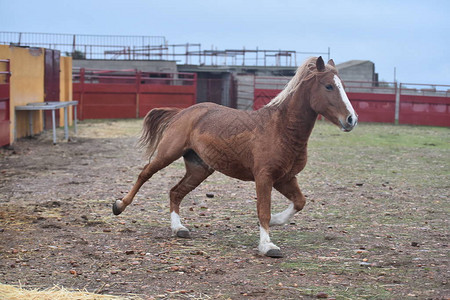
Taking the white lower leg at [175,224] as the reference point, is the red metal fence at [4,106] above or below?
above

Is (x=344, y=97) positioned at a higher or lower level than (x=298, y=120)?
higher

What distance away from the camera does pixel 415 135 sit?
19.4 metres

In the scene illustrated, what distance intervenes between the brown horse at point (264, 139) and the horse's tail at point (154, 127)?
18 cm

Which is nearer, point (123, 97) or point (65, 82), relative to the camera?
point (65, 82)

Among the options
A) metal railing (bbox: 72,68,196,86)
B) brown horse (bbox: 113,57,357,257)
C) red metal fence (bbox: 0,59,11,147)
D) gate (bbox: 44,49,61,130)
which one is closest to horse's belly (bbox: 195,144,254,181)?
brown horse (bbox: 113,57,357,257)

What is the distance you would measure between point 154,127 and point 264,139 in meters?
1.54

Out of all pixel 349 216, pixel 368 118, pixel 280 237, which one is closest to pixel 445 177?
pixel 349 216

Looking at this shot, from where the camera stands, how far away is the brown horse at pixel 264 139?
5629 mm

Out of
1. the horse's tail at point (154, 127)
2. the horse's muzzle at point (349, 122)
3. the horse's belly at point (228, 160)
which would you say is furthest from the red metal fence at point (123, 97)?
the horse's muzzle at point (349, 122)

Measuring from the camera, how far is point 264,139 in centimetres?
581

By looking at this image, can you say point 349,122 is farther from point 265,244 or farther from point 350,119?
point 265,244

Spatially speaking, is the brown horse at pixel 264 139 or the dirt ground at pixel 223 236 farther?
the brown horse at pixel 264 139

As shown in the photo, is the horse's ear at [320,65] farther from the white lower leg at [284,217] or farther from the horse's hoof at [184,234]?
the horse's hoof at [184,234]

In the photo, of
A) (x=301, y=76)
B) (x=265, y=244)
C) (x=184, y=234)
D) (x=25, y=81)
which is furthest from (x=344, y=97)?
(x=25, y=81)
